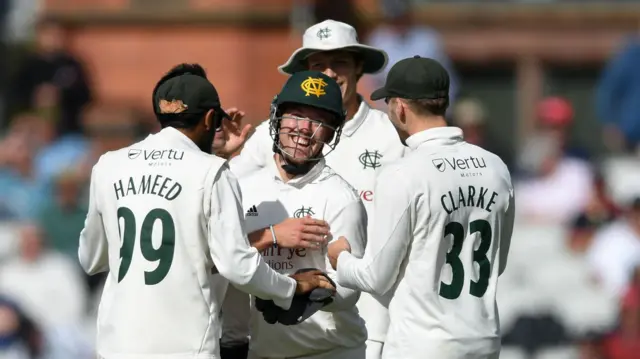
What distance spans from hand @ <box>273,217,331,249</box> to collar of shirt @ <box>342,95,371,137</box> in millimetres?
1085

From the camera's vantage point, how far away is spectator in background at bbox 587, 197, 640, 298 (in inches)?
455

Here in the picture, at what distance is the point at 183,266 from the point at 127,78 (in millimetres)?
8916

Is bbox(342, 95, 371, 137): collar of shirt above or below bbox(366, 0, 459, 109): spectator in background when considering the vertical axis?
below

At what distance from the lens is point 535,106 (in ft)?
56.6

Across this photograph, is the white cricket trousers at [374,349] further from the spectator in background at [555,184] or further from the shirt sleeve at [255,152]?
the spectator in background at [555,184]

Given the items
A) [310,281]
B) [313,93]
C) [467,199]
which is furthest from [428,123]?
[310,281]

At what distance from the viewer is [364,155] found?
7.21 m

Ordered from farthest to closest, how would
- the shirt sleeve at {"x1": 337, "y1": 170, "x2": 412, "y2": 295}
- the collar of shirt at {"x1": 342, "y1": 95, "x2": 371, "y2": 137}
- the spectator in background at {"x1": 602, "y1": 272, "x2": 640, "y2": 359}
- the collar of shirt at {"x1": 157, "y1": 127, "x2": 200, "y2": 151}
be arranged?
the spectator in background at {"x1": 602, "y1": 272, "x2": 640, "y2": 359} < the collar of shirt at {"x1": 342, "y1": 95, "x2": 371, "y2": 137} < the collar of shirt at {"x1": 157, "y1": 127, "x2": 200, "y2": 151} < the shirt sleeve at {"x1": 337, "y1": 170, "x2": 412, "y2": 295}

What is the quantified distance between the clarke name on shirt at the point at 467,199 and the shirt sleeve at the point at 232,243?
77cm

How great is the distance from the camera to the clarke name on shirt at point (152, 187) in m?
5.87

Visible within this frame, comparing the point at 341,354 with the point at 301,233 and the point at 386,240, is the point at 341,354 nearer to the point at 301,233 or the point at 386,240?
the point at 301,233

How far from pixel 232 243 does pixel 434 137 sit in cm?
97

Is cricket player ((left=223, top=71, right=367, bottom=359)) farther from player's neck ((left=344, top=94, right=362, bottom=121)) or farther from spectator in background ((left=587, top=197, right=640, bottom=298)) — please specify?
spectator in background ((left=587, top=197, right=640, bottom=298))

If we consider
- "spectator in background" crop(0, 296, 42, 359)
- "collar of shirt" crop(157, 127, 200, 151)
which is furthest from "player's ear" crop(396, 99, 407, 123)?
"spectator in background" crop(0, 296, 42, 359)
